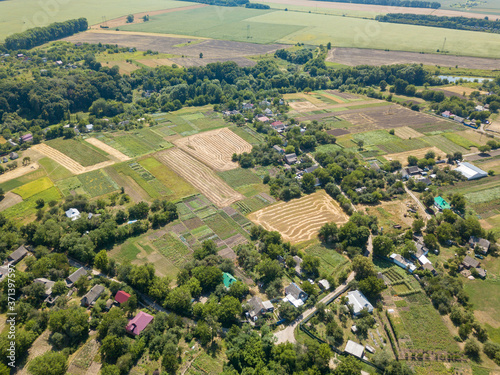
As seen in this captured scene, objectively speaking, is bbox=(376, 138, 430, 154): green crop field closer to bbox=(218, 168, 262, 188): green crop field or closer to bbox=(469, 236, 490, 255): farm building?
bbox=(469, 236, 490, 255): farm building

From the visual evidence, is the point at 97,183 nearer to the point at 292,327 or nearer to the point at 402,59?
the point at 292,327

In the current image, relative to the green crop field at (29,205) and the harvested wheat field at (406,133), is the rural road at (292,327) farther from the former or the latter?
the harvested wheat field at (406,133)

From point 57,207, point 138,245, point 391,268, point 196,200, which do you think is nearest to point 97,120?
point 57,207

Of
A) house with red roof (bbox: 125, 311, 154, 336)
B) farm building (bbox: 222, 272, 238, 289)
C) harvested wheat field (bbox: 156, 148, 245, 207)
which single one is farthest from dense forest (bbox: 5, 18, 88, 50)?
farm building (bbox: 222, 272, 238, 289)

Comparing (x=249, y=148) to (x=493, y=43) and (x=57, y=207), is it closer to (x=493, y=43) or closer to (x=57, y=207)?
(x=57, y=207)

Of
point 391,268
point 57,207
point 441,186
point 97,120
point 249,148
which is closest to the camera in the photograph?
point 391,268

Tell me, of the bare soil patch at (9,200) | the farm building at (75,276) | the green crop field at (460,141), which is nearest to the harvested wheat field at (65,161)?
the bare soil patch at (9,200)
